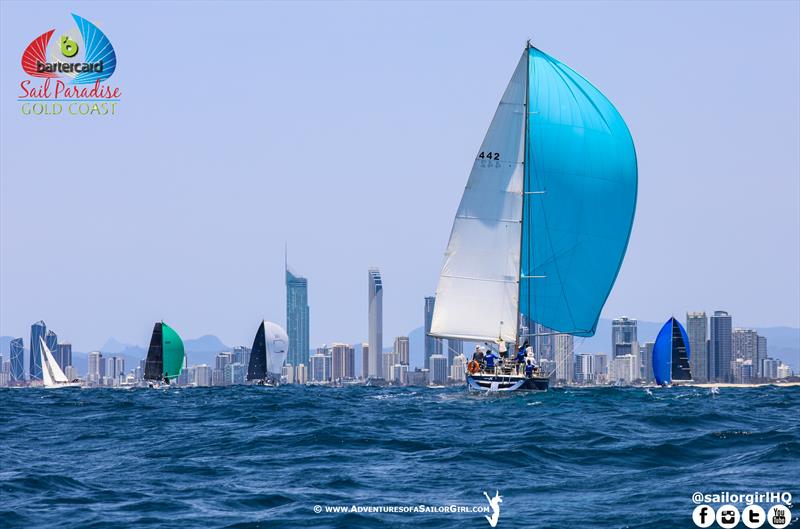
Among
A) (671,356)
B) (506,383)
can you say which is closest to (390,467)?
(506,383)

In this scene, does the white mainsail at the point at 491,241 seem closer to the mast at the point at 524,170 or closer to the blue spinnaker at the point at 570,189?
the mast at the point at 524,170

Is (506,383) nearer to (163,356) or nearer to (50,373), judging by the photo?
(163,356)

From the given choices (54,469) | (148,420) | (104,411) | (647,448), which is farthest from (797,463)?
(104,411)

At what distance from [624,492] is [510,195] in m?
30.8

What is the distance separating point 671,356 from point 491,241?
183 feet

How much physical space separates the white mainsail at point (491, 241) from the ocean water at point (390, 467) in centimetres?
1480

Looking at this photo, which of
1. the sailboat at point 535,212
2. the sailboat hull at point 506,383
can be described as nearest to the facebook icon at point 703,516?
the sailboat hull at point 506,383

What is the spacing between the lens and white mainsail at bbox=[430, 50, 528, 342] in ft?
157

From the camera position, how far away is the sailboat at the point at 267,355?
441ft

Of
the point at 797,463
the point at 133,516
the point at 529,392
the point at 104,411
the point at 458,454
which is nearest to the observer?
the point at 133,516

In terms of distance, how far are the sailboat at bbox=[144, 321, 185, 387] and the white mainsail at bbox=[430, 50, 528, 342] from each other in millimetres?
68995

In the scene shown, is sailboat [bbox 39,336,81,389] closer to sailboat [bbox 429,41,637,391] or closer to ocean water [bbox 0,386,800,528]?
sailboat [bbox 429,41,637,391]

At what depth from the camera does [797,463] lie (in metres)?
20.6

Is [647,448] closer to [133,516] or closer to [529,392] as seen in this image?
[133,516]
